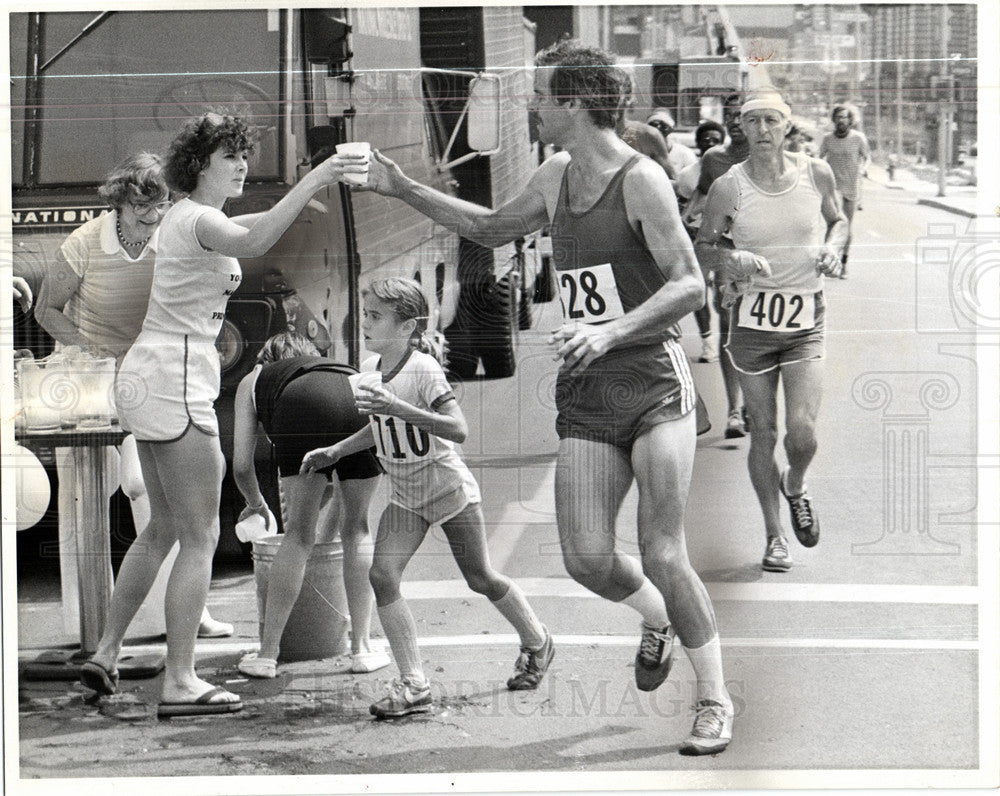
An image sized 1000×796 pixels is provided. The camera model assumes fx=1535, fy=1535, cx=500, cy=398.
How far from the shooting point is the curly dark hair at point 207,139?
4328 millimetres

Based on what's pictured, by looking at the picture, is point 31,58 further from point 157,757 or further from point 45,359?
point 157,757

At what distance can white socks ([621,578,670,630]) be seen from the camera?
445 centimetres

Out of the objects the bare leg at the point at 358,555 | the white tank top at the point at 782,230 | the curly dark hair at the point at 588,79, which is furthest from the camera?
the bare leg at the point at 358,555

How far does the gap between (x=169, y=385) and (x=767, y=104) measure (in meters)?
1.88

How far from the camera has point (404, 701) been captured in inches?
177

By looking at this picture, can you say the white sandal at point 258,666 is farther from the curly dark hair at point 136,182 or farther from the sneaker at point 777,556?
the sneaker at point 777,556

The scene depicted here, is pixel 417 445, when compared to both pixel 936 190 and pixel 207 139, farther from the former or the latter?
pixel 936 190

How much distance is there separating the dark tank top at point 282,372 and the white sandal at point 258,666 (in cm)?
76

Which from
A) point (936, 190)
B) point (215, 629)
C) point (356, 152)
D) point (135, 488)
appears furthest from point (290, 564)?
point (936, 190)

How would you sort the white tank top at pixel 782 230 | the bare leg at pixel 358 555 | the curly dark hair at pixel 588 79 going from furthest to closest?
the bare leg at pixel 358 555 → the white tank top at pixel 782 230 → the curly dark hair at pixel 588 79

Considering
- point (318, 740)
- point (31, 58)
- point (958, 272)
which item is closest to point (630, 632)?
point (318, 740)

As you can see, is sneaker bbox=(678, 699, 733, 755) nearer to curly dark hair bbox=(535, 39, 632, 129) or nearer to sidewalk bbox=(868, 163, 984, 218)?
sidewalk bbox=(868, 163, 984, 218)

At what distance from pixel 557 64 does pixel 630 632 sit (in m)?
1.64

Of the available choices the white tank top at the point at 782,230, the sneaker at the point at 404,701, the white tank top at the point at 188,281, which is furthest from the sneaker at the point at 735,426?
the white tank top at the point at 188,281
